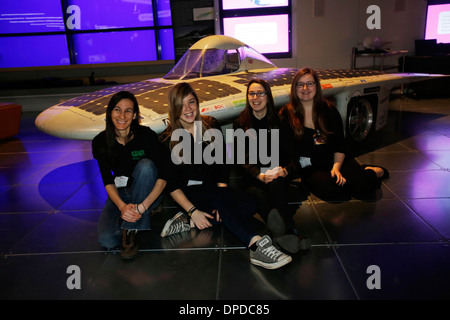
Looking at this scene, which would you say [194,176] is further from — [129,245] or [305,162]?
[305,162]

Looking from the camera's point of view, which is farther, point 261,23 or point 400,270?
point 261,23

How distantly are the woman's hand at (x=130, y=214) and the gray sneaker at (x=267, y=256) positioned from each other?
2.80 feet

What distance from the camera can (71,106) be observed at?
4.11m

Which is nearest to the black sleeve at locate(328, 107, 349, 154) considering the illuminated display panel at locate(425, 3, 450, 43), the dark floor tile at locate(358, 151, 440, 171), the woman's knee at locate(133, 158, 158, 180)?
the dark floor tile at locate(358, 151, 440, 171)

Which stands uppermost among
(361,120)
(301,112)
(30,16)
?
(30,16)

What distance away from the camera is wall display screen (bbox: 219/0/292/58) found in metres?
9.91

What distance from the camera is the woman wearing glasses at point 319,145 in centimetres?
322

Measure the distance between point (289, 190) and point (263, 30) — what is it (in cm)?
767

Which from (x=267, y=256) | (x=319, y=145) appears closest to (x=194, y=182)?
(x=267, y=256)

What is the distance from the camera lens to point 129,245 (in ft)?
8.52

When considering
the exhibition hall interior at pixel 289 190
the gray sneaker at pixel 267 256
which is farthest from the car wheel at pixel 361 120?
the gray sneaker at pixel 267 256

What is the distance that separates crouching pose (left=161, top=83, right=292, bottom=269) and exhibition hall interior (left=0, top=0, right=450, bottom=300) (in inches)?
8.1

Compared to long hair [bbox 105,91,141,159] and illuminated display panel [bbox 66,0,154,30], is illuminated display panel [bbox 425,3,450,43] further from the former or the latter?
long hair [bbox 105,91,141,159]

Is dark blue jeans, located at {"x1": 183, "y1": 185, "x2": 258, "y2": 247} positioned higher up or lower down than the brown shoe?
higher up
